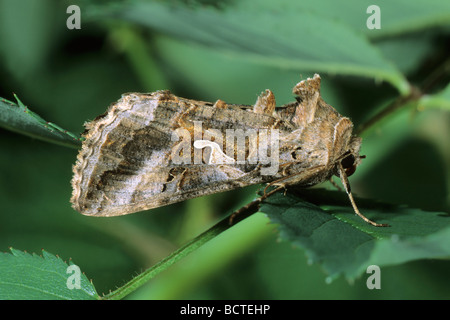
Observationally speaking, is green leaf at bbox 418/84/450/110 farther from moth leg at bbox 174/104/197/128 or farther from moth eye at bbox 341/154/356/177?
moth leg at bbox 174/104/197/128

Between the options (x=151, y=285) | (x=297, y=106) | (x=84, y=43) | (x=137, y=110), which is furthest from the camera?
(x=84, y=43)

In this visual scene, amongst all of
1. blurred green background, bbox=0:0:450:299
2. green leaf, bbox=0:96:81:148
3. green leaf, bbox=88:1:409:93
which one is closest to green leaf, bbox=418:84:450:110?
green leaf, bbox=88:1:409:93

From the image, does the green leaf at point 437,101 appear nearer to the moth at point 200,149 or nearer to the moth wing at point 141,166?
the moth at point 200,149

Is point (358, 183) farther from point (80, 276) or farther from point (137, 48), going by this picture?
point (80, 276)

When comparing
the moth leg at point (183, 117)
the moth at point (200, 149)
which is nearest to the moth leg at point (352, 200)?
the moth at point (200, 149)

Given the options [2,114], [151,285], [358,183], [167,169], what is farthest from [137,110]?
[358,183]
